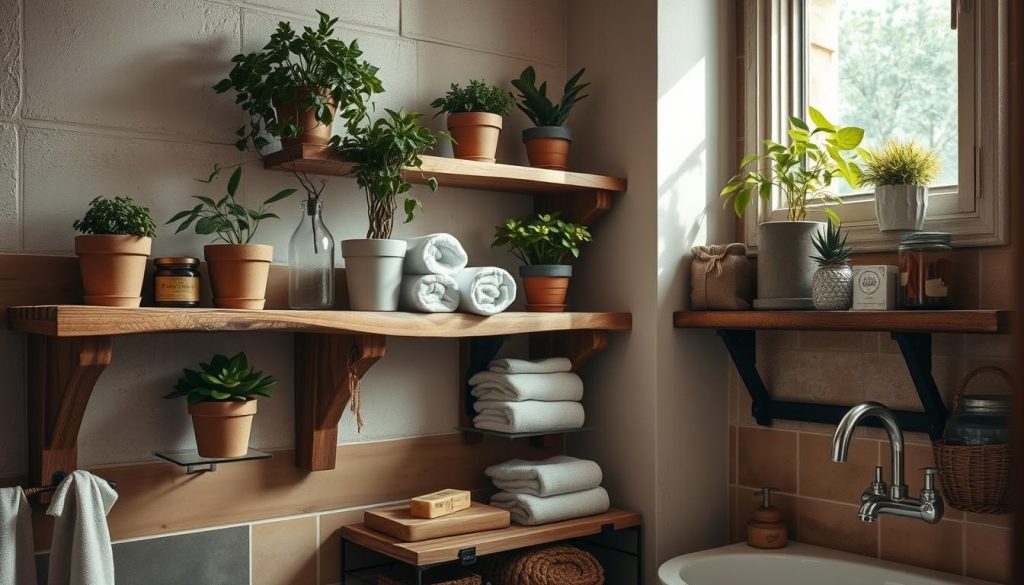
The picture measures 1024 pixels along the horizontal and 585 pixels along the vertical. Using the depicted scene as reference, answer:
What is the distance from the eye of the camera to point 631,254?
2168 millimetres

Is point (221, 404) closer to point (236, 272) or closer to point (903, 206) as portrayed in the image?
point (236, 272)

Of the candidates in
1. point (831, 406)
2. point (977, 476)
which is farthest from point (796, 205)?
point (977, 476)

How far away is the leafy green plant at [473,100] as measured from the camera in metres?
2.03

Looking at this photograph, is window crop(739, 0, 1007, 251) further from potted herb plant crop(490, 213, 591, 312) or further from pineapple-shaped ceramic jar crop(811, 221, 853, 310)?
potted herb plant crop(490, 213, 591, 312)

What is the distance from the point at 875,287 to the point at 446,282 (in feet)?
2.71

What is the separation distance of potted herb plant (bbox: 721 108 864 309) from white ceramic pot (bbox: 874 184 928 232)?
4.1 inches

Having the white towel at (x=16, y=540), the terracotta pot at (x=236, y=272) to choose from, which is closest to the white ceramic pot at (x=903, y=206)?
the terracotta pot at (x=236, y=272)

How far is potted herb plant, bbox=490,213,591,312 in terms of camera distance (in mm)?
2061

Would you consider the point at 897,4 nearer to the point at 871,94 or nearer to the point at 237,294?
the point at 871,94

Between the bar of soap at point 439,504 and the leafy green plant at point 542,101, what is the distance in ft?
2.82

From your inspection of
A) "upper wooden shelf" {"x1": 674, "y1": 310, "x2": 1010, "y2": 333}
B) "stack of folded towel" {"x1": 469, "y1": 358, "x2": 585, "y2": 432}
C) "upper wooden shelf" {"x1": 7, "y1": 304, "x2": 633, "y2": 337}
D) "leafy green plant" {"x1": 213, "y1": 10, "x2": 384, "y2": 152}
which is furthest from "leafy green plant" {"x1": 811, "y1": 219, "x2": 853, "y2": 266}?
"leafy green plant" {"x1": 213, "y1": 10, "x2": 384, "y2": 152}

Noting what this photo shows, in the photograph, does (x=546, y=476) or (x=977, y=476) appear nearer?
(x=977, y=476)

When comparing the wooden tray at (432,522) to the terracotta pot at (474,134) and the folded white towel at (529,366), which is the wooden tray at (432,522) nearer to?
the folded white towel at (529,366)

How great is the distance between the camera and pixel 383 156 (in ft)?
5.87
